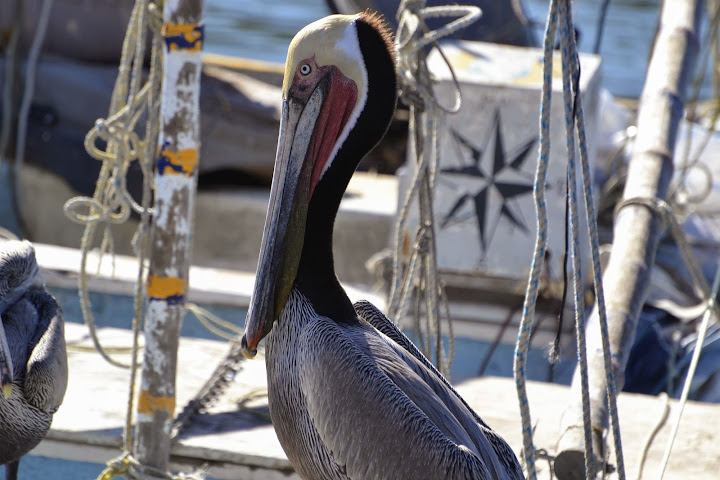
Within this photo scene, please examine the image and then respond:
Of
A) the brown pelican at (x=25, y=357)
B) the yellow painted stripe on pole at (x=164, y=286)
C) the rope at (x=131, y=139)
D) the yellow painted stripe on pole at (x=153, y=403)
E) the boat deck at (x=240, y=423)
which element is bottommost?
the boat deck at (x=240, y=423)

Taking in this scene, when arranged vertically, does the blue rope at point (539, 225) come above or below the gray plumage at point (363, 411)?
above

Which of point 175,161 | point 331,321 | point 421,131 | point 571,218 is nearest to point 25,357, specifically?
point 175,161

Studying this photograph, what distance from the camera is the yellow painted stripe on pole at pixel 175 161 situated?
258 centimetres

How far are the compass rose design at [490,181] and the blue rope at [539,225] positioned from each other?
8.11ft

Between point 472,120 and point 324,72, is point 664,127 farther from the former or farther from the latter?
point 324,72

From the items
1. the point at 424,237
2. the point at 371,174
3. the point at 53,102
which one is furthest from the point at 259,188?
the point at 424,237

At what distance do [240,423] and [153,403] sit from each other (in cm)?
48

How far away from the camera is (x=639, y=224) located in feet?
11.1

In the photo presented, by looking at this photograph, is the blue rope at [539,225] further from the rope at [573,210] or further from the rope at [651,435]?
the rope at [651,435]

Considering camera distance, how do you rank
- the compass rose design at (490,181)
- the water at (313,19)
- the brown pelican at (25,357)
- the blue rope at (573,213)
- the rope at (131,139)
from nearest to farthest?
the blue rope at (573,213)
the brown pelican at (25,357)
the rope at (131,139)
the compass rose design at (490,181)
the water at (313,19)

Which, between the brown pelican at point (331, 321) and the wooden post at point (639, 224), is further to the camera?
the wooden post at point (639, 224)

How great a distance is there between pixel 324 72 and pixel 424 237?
112cm

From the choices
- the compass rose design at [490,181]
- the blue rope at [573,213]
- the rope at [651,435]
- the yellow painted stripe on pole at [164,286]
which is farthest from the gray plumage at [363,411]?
the compass rose design at [490,181]

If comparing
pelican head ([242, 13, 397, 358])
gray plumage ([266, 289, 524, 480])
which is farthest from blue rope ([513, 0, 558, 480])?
pelican head ([242, 13, 397, 358])
